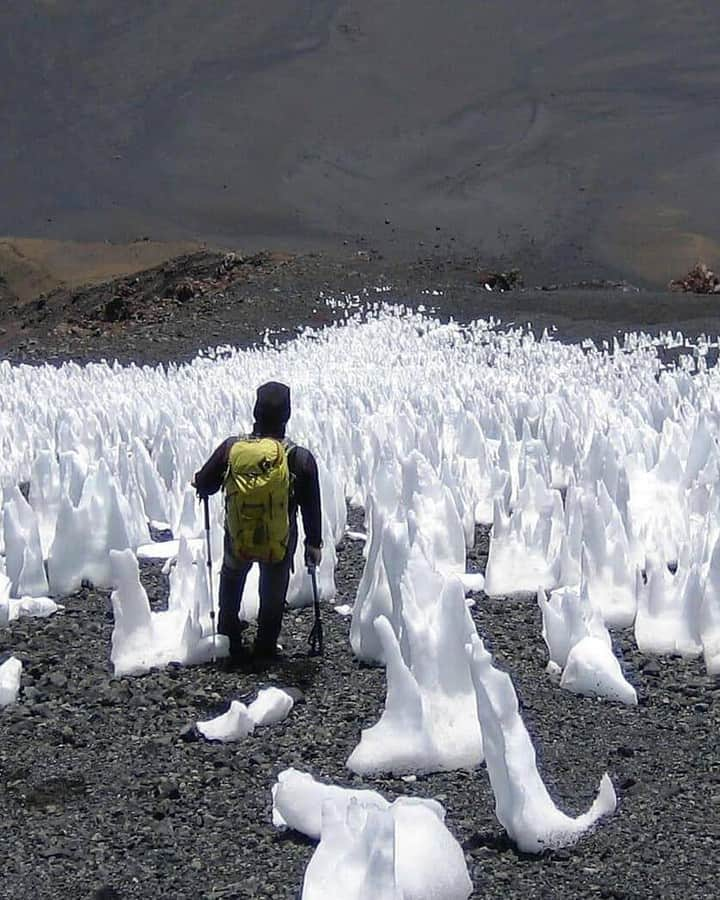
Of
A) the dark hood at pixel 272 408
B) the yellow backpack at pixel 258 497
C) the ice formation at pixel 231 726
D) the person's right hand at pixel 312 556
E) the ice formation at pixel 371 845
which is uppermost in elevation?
the dark hood at pixel 272 408

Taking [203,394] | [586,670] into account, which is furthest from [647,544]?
[203,394]

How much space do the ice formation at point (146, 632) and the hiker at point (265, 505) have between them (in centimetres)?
12

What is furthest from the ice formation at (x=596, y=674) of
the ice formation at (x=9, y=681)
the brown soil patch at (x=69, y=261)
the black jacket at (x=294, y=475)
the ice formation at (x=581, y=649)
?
the brown soil patch at (x=69, y=261)

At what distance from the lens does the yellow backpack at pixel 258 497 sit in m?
4.97

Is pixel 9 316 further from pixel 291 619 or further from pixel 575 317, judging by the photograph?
pixel 291 619

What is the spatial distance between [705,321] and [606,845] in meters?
15.9

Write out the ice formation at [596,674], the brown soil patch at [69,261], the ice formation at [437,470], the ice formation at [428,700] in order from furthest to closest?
1. the brown soil patch at [69,261]
2. the ice formation at [437,470]
3. the ice formation at [596,674]
4. the ice formation at [428,700]

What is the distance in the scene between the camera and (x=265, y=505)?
16.4ft

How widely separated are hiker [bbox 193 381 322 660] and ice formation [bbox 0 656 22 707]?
2.93ft

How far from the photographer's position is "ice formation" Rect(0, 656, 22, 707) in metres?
5.26

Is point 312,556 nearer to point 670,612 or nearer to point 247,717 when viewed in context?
point 247,717

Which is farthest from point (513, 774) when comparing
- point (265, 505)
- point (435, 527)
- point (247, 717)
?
point (435, 527)

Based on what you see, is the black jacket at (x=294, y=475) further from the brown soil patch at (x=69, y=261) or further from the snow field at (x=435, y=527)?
the brown soil patch at (x=69, y=261)

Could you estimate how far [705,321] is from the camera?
61.3 feet
